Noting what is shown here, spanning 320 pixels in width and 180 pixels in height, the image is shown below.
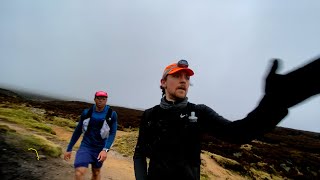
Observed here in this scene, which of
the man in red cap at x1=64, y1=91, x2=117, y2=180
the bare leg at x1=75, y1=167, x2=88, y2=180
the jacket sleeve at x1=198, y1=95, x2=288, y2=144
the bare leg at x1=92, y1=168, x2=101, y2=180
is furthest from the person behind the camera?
the bare leg at x1=92, y1=168, x2=101, y2=180

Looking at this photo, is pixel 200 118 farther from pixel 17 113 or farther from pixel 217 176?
pixel 17 113

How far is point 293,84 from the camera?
1578 millimetres

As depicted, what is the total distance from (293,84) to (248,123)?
0.56 meters

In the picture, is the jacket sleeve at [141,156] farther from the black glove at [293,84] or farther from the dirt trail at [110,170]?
the dirt trail at [110,170]

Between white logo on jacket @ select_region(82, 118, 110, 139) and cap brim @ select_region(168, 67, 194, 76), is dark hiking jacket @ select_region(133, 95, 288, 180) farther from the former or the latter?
white logo on jacket @ select_region(82, 118, 110, 139)

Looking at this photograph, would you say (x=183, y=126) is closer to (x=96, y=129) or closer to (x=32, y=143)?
(x=96, y=129)

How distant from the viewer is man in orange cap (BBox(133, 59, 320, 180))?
1870mm

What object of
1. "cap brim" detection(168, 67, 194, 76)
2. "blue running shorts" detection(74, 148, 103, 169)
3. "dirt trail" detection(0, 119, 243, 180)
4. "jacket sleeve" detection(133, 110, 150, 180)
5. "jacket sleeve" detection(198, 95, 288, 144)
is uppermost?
"cap brim" detection(168, 67, 194, 76)

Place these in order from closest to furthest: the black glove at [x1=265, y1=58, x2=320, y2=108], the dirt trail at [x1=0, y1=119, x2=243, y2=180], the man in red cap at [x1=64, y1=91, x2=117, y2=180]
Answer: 1. the black glove at [x1=265, y1=58, x2=320, y2=108]
2. the man in red cap at [x1=64, y1=91, x2=117, y2=180]
3. the dirt trail at [x1=0, y1=119, x2=243, y2=180]

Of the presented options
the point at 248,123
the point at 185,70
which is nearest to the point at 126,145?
the point at 185,70

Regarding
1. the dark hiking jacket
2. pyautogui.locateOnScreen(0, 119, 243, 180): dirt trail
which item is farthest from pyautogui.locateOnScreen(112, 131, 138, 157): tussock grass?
the dark hiking jacket

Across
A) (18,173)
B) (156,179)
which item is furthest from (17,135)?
(156,179)

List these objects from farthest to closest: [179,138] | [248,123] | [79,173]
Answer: [79,173], [179,138], [248,123]

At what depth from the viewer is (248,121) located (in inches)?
80.8
